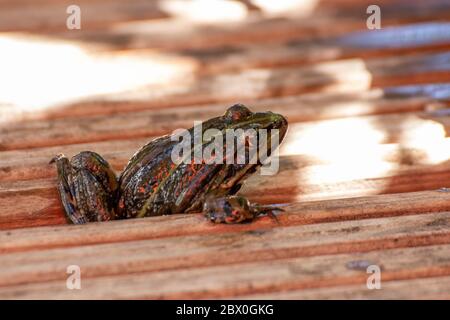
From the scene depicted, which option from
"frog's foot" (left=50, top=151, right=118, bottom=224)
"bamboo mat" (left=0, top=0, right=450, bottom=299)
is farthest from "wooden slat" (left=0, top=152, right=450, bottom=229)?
"frog's foot" (left=50, top=151, right=118, bottom=224)

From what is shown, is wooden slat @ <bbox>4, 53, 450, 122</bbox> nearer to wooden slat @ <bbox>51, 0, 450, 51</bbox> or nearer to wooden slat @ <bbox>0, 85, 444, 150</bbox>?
wooden slat @ <bbox>0, 85, 444, 150</bbox>

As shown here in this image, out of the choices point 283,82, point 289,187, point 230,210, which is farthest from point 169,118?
point 230,210

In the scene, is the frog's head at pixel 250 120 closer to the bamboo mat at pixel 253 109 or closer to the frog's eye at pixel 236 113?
the frog's eye at pixel 236 113

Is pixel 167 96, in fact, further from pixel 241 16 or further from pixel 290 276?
pixel 290 276

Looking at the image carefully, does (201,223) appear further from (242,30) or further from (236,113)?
(242,30)

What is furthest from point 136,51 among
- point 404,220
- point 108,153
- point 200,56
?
point 404,220
